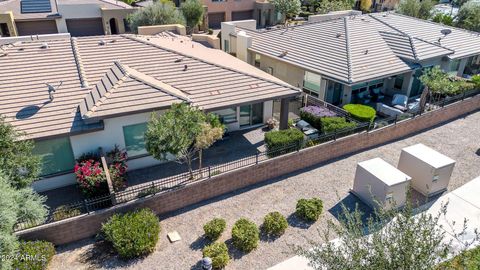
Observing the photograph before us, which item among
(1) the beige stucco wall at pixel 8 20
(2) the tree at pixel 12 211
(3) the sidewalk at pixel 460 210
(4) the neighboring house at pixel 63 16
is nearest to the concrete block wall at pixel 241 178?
(2) the tree at pixel 12 211

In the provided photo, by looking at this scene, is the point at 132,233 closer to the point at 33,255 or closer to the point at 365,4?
the point at 33,255

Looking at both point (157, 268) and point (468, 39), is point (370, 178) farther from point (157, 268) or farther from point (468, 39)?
point (468, 39)

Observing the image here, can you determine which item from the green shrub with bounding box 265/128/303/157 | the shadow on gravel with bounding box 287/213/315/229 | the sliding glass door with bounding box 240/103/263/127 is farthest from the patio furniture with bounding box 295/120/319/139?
the shadow on gravel with bounding box 287/213/315/229

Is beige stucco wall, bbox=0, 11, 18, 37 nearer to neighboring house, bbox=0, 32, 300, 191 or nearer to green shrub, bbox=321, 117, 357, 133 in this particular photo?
neighboring house, bbox=0, 32, 300, 191

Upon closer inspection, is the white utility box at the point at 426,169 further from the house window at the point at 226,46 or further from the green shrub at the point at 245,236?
the house window at the point at 226,46

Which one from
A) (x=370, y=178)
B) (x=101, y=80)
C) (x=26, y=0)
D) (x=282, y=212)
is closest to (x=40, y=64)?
(x=101, y=80)

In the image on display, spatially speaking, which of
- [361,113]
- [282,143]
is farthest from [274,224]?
[361,113]
